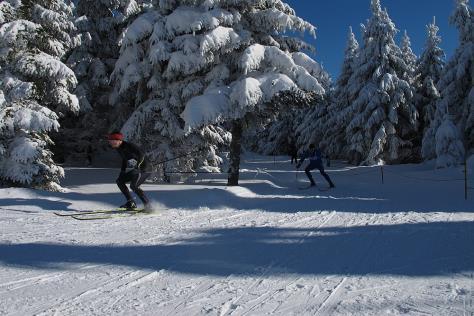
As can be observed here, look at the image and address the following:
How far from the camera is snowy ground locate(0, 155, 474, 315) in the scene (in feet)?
12.4

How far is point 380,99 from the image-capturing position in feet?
97.1

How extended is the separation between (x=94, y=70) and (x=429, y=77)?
2645 cm

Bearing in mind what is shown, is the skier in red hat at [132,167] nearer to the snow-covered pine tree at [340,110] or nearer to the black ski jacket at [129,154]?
the black ski jacket at [129,154]

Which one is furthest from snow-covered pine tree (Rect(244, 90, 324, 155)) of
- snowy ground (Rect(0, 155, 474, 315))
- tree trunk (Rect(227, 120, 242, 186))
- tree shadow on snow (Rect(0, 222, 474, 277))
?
tree shadow on snow (Rect(0, 222, 474, 277))

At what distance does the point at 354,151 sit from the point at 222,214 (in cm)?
2659

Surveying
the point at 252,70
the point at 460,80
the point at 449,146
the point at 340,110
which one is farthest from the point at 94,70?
the point at 340,110

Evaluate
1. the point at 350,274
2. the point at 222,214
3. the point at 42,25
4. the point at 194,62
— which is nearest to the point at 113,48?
the point at 42,25

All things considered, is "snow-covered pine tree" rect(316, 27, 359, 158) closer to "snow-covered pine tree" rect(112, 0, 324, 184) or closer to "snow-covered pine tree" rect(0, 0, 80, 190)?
"snow-covered pine tree" rect(112, 0, 324, 184)

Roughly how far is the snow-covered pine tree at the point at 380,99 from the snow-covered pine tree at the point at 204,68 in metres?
16.4

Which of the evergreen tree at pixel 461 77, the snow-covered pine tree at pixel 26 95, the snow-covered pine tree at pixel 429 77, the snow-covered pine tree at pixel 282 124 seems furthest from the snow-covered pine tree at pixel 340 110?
the snow-covered pine tree at pixel 26 95

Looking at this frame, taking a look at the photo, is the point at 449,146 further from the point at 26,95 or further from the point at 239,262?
the point at 239,262

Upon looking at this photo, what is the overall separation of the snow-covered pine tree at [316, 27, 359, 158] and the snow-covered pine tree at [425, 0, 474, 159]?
24.2 ft

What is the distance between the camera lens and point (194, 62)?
1405 cm

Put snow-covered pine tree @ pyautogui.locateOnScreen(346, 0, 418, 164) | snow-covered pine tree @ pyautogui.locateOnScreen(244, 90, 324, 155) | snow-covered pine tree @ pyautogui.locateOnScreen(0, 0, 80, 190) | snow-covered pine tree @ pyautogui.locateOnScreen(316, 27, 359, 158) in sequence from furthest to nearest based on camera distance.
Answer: snow-covered pine tree @ pyautogui.locateOnScreen(316, 27, 359, 158) → snow-covered pine tree @ pyautogui.locateOnScreen(346, 0, 418, 164) → snow-covered pine tree @ pyautogui.locateOnScreen(244, 90, 324, 155) → snow-covered pine tree @ pyautogui.locateOnScreen(0, 0, 80, 190)
